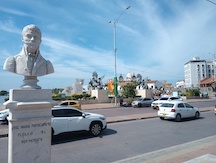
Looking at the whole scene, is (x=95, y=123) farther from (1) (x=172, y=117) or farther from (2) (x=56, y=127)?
(1) (x=172, y=117)

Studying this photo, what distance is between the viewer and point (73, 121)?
9.71 m

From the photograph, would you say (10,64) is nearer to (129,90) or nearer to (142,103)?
(142,103)

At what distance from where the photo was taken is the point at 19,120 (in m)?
4.09

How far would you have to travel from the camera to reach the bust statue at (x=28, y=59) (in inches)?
180

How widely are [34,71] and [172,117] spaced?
13.2 meters

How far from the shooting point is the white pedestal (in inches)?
160

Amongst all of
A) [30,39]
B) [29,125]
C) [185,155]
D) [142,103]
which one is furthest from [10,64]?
[142,103]

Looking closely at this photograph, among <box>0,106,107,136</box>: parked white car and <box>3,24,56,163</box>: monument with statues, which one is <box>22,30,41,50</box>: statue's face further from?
<box>0,106,107,136</box>: parked white car

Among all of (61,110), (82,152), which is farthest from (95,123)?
(82,152)

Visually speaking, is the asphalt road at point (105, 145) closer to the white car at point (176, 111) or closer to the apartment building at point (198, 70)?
the white car at point (176, 111)

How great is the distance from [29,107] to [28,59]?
47.5 inches

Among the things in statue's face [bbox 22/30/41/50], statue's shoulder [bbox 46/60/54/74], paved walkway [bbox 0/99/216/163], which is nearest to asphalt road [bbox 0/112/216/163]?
paved walkway [bbox 0/99/216/163]

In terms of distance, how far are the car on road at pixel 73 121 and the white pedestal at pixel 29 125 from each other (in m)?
4.96

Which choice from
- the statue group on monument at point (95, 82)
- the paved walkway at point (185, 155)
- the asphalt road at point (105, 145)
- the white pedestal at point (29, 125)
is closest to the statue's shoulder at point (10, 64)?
the white pedestal at point (29, 125)
